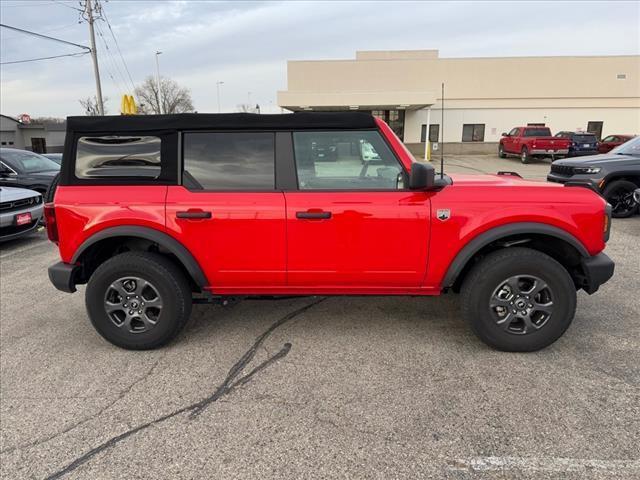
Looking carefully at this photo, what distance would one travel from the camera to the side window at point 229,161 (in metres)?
3.31

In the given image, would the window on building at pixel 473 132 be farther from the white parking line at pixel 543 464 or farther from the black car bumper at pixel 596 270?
the white parking line at pixel 543 464

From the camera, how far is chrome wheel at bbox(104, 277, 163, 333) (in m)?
3.37

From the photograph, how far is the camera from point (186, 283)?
3.49 metres

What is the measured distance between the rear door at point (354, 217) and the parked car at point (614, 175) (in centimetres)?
651

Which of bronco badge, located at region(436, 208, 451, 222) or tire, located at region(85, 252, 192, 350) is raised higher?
bronco badge, located at region(436, 208, 451, 222)

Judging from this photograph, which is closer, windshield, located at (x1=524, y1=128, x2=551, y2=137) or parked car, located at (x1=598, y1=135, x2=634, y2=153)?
parked car, located at (x1=598, y1=135, x2=634, y2=153)

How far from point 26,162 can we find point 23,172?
0.56 m

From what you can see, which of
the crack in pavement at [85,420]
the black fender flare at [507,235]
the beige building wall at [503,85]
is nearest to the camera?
the crack in pavement at [85,420]

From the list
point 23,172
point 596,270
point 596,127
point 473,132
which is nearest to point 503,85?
point 473,132

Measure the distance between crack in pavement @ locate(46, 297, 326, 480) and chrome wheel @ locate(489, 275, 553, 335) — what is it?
1.70 meters

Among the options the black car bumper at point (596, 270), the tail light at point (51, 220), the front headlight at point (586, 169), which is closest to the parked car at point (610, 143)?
the front headlight at point (586, 169)

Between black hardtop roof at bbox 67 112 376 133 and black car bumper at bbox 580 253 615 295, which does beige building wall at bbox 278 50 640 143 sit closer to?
black hardtop roof at bbox 67 112 376 133

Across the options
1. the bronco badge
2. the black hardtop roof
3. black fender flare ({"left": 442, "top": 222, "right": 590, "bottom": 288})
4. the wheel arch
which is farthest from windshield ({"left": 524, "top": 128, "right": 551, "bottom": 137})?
the black hardtop roof

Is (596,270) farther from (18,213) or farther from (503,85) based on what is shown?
(503,85)
